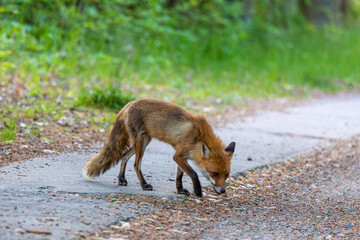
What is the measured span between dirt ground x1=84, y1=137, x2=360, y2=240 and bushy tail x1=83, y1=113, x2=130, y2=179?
1.82 feet

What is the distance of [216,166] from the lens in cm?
472

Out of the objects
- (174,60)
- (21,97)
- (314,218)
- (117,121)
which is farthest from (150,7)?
(314,218)

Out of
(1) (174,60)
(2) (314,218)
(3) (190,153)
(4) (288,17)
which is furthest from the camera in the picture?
(4) (288,17)

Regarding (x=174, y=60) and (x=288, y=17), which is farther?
(x=288, y=17)

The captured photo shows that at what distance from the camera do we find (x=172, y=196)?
4738 millimetres

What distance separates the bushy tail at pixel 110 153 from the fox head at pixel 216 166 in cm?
87

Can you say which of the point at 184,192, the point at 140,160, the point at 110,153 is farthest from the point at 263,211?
the point at 110,153

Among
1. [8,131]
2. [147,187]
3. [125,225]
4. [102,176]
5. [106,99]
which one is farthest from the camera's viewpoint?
[106,99]

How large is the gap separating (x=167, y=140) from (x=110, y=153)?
603 millimetres

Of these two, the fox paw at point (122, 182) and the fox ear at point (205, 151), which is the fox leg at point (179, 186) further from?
the fox paw at point (122, 182)

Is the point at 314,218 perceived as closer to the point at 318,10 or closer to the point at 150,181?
the point at 150,181

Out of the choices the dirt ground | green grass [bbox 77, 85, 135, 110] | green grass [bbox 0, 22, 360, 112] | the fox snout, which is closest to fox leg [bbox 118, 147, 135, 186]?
the dirt ground

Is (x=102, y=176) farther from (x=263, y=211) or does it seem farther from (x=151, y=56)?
(x=151, y=56)

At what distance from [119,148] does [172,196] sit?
2.63ft
